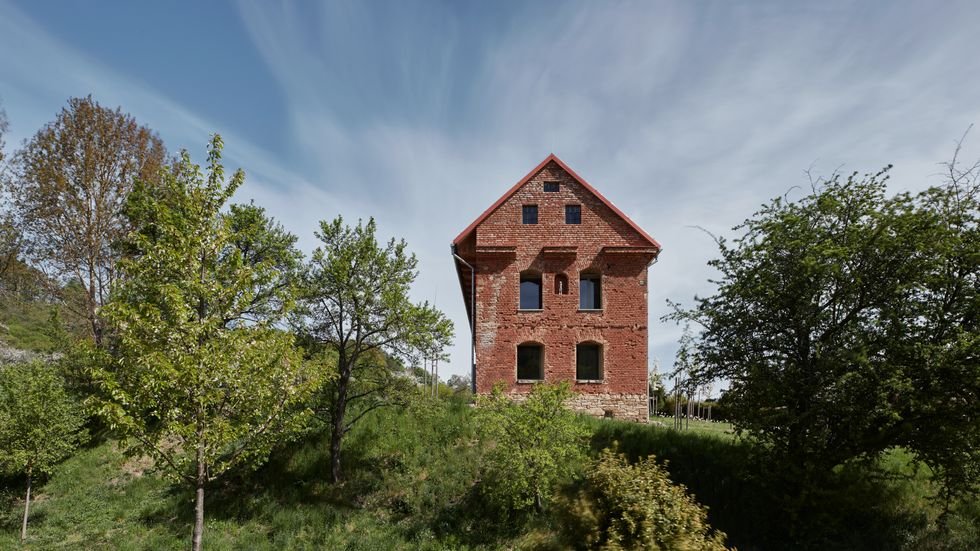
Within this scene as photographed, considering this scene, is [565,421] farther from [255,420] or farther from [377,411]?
[377,411]

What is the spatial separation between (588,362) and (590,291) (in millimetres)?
3302

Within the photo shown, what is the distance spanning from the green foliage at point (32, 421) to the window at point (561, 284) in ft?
67.8

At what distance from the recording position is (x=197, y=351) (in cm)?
882

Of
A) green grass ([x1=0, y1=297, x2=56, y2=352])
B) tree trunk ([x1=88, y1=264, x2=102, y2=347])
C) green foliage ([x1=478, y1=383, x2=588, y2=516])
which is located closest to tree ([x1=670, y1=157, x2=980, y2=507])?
green foliage ([x1=478, y1=383, x2=588, y2=516])

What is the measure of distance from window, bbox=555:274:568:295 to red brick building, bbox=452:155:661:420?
5 centimetres

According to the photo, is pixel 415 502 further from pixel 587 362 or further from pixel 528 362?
→ pixel 587 362

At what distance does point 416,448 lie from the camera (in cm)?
1827

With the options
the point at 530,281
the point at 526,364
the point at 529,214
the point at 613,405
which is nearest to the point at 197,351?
the point at 526,364

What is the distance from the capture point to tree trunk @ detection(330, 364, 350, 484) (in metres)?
17.3

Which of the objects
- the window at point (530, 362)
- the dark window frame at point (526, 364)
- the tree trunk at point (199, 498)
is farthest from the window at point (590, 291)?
the tree trunk at point (199, 498)

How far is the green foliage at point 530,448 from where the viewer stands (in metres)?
13.5

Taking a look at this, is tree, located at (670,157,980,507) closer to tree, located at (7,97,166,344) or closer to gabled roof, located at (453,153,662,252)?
gabled roof, located at (453,153,662,252)

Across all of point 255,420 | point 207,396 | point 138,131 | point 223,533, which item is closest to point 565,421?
point 255,420

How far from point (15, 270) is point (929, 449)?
126 ft
